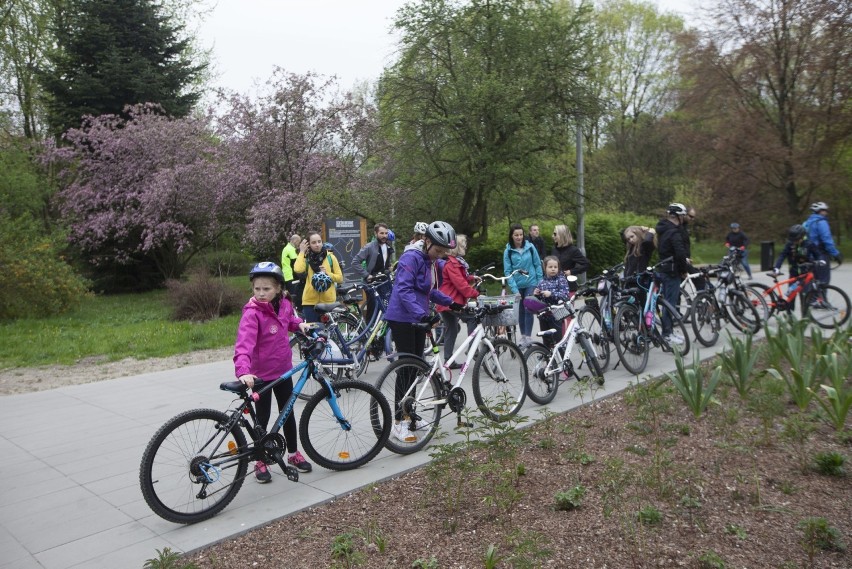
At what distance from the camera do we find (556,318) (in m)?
7.18

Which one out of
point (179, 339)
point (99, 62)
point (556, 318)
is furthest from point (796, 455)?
point (99, 62)

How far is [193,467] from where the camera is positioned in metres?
4.00

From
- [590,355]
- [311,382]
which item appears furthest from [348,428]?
[590,355]

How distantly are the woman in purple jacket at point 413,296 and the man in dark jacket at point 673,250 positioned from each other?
4.07 metres

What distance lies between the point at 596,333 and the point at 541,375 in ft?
5.11

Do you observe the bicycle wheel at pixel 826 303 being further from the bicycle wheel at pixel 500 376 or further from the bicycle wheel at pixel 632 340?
the bicycle wheel at pixel 500 376

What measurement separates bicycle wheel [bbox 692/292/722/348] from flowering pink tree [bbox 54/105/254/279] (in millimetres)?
15214

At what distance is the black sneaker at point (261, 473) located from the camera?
15.2 ft

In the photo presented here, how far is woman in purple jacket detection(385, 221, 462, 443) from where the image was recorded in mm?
5156

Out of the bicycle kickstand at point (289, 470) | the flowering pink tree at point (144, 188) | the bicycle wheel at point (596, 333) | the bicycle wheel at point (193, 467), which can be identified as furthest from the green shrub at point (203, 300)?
the bicycle wheel at point (193, 467)

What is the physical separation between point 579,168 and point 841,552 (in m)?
17.5

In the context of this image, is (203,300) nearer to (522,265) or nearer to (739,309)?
(522,265)

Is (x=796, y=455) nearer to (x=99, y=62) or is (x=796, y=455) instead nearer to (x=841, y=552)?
(x=841, y=552)

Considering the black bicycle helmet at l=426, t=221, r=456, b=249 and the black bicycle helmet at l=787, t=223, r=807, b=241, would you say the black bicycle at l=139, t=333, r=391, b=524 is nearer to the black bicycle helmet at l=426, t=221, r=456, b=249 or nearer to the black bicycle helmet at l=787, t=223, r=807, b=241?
the black bicycle helmet at l=426, t=221, r=456, b=249
